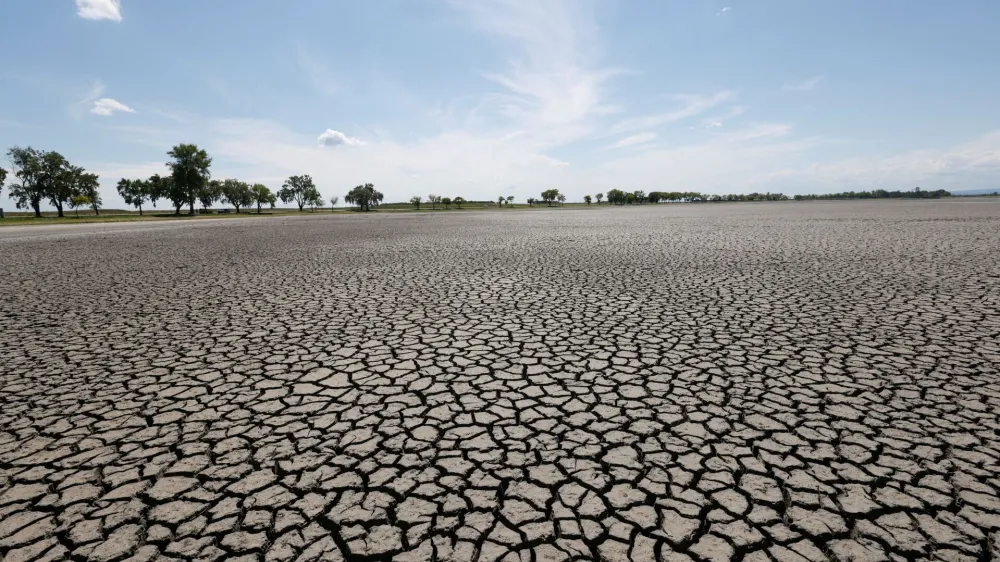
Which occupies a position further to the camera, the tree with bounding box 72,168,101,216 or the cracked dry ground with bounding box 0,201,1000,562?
the tree with bounding box 72,168,101,216

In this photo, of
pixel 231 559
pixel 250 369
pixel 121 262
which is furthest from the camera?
pixel 121 262

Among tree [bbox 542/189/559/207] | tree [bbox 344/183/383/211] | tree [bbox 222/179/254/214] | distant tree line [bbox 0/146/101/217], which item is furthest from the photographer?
tree [bbox 542/189/559/207]

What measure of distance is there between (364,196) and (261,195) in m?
27.2

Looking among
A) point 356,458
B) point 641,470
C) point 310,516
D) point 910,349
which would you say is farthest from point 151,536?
point 910,349


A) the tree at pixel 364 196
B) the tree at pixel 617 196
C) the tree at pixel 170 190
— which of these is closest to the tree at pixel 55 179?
the tree at pixel 170 190

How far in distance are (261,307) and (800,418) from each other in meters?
7.47

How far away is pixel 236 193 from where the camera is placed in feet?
354

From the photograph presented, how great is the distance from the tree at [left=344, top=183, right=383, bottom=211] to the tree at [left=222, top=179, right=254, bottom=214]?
→ 30.0 metres

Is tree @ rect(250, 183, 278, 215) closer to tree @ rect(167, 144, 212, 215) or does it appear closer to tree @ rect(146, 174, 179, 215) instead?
tree @ rect(146, 174, 179, 215)

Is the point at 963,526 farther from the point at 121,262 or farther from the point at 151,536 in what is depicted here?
the point at 121,262

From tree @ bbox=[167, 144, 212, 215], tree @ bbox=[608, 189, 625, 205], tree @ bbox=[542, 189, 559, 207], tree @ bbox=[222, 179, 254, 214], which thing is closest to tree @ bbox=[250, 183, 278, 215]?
tree @ bbox=[222, 179, 254, 214]

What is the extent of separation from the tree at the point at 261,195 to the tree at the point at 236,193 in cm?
124

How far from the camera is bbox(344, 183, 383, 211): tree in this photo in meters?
134

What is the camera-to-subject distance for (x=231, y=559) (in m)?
2.31
